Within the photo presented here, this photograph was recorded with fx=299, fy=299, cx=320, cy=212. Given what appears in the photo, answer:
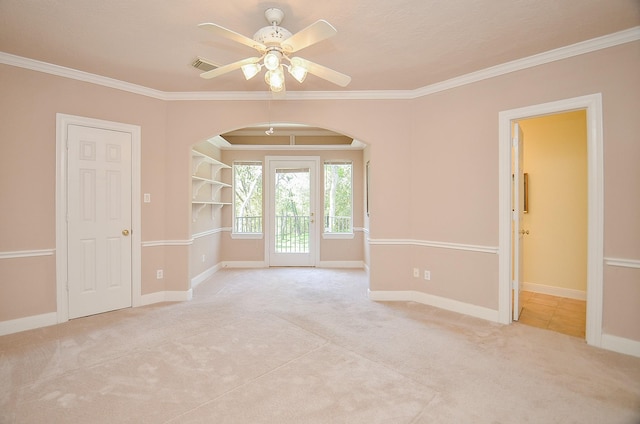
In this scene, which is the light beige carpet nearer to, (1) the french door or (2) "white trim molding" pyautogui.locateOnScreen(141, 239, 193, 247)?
(2) "white trim molding" pyautogui.locateOnScreen(141, 239, 193, 247)

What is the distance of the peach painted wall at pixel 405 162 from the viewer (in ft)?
8.51

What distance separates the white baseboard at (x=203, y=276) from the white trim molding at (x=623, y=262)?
194 inches

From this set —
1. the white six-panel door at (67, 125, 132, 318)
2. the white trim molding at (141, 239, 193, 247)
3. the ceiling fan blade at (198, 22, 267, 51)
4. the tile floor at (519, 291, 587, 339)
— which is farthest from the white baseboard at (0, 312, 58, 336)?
the tile floor at (519, 291, 587, 339)

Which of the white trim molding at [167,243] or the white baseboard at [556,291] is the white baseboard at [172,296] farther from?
the white baseboard at [556,291]

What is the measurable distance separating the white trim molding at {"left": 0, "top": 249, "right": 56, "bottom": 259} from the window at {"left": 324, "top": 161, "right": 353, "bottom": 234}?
4256 mm

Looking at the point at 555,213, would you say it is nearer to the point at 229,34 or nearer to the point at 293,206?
the point at 293,206

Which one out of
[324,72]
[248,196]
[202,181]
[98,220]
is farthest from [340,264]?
[324,72]

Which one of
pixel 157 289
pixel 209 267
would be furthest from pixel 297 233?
pixel 157 289

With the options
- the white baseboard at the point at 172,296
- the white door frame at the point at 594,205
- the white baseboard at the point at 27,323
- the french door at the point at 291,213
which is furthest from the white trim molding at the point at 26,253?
the white door frame at the point at 594,205

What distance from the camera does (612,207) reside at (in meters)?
2.61

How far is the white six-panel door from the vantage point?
330 cm

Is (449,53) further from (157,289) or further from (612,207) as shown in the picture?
(157,289)

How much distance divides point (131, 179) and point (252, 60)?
2.40m

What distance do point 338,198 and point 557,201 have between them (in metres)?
3.57
